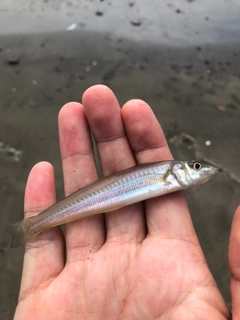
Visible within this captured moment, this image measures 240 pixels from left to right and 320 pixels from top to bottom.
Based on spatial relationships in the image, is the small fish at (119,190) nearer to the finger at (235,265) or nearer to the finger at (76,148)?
the finger at (76,148)

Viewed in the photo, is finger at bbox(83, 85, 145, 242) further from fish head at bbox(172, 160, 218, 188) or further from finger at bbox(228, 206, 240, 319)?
finger at bbox(228, 206, 240, 319)

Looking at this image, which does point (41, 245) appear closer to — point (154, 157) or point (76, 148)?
point (76, 148)

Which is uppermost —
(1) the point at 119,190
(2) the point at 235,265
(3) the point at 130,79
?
(2) the point at 235,265

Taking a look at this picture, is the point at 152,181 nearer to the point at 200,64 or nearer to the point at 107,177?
the point at 107,177

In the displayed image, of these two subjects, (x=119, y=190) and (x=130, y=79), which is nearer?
(x=119, y=190)

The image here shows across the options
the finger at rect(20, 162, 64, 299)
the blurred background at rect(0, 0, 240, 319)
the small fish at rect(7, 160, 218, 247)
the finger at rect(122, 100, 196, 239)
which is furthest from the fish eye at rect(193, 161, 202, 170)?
the finger at rect(20, 162, 64, 299)

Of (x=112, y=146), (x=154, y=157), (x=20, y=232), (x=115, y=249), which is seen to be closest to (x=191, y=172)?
(x=154, y=157)

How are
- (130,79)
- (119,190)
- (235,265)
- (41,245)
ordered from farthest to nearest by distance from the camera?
(130,79) → (119,190) → (41,245) → (235,265)
